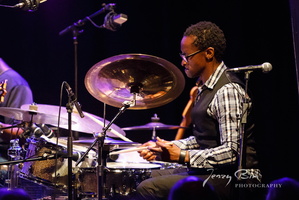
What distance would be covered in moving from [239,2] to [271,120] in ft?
4.84

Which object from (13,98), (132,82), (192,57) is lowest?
(13,98)

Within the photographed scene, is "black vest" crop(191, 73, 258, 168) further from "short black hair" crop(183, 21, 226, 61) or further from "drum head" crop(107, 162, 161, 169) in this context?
"drum head" crop(107, 162, 161, 169)

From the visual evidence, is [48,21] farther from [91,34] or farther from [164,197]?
→ [164,197]

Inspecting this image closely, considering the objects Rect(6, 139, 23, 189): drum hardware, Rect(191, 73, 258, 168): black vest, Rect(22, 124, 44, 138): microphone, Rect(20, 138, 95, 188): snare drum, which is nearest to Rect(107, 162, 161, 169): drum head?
Rect(20, 138, 95, 188): snare drum

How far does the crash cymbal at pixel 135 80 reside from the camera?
3012 mm

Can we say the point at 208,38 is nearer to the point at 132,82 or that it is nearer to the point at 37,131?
the point at 132,82

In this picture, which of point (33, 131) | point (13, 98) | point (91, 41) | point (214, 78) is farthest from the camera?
point (91, 41)

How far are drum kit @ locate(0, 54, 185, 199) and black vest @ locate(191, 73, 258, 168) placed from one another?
0.98ft

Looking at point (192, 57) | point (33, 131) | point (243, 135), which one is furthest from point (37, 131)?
point (243, 135)

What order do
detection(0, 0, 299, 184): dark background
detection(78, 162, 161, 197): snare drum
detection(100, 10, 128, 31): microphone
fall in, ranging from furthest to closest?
detection(0, 0, 299, 184): dark background → detection(100, 10, 128, 31): microphone → detection(78, 162, 161, 197): snare drum

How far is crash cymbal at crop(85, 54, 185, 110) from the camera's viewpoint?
301cm

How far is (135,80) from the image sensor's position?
3.16 metres

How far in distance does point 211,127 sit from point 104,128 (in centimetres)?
77

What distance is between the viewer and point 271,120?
15.7 feet
